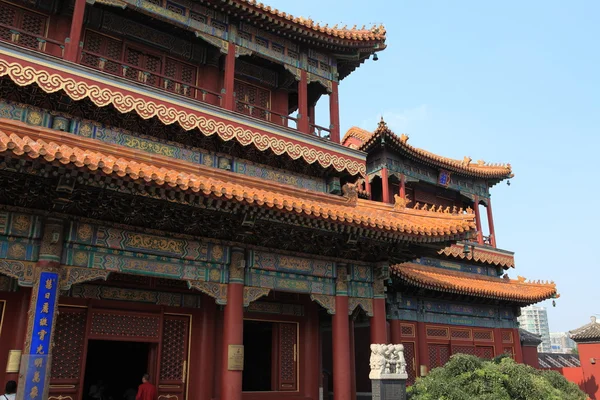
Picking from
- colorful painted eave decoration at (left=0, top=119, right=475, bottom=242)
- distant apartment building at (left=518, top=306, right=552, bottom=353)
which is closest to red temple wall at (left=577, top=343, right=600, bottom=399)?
colorful painted eave decoration at (left=0, top=119, right=475, bottom=242)

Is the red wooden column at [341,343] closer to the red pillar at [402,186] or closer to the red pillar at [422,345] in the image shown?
the red pillar at [422,345]

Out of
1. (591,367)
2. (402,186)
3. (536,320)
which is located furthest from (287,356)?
(536,320)

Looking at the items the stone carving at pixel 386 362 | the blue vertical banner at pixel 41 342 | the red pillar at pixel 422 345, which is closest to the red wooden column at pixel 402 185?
the red pillar at pixel 422 345

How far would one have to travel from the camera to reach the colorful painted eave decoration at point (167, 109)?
878 centimetres

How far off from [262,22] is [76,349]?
26.7 feet

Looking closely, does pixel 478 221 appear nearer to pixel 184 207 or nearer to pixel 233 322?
pixel 233 322

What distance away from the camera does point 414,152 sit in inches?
818

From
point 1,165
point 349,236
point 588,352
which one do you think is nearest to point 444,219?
point 349,236

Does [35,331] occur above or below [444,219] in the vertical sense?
below

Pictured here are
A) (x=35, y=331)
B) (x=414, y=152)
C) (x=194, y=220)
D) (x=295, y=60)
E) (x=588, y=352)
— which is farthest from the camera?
(x=588, y=352)

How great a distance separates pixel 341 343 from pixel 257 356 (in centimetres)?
331

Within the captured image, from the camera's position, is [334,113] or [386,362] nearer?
[386,362]

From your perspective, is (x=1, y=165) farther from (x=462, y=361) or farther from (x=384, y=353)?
(x=462, y=361)

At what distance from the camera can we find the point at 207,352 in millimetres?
10281
